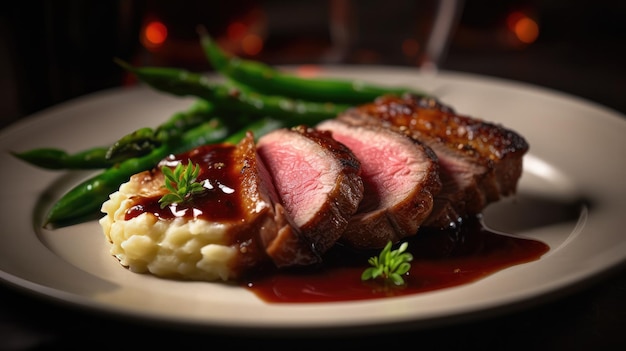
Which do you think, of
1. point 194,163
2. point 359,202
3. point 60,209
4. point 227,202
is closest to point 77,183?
point 60,209

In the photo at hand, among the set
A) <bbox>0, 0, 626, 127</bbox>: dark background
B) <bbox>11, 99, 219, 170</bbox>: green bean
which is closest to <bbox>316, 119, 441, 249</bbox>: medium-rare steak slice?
<bbox>11, 99, 219, 170</bbox>: green bean

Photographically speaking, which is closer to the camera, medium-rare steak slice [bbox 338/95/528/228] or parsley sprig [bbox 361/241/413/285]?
parsley sprig [bbox 361/241/413/285]

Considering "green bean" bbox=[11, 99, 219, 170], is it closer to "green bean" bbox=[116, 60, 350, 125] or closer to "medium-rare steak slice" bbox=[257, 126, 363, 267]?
"green bean" bbox=[116, 60, 350, 125]

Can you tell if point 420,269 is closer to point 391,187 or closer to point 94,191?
point 391,187

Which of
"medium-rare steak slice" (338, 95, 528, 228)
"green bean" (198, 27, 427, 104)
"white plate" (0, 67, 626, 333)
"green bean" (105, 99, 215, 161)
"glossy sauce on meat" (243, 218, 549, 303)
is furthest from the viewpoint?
"green bean" (198, 27, 427, 104)

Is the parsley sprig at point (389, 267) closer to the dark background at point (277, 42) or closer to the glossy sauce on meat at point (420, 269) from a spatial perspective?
the glossy sauce on meat at point (420, 269)

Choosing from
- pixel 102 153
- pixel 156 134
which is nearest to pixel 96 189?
pixel 102 153

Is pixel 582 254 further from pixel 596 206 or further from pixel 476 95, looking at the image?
pixel 476 95
